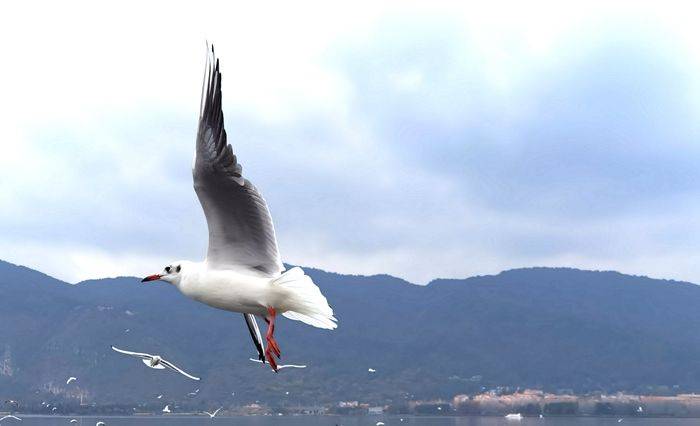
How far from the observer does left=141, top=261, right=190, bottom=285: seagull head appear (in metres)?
11.0

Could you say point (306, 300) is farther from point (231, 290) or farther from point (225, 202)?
point (225, 202)

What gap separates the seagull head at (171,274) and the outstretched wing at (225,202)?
381 mm

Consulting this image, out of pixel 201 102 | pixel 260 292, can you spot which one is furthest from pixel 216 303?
pixel 201 102

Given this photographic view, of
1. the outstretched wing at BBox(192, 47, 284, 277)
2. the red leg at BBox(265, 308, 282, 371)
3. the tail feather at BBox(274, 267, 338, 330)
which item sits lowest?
the red leg at BBox(265, 308, 282, 371)

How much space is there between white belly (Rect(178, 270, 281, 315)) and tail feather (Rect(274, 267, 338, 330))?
17 cm

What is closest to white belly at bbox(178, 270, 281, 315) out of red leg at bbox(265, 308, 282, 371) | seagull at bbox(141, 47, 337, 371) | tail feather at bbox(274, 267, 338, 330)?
seagull at bbox(141, 47, 337, 371)

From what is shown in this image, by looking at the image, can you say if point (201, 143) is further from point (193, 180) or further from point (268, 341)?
point (268, 341)

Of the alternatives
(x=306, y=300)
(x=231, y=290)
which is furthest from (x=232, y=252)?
(x=306, y=300)

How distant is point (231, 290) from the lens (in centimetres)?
1108

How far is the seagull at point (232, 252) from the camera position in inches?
434

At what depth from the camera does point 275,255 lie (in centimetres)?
1155

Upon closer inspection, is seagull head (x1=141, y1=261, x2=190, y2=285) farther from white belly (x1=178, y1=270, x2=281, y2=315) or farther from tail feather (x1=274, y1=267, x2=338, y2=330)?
tail feather (x1=274, y1=267, x2=338, y2=330)

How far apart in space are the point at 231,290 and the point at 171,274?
704 millimetres

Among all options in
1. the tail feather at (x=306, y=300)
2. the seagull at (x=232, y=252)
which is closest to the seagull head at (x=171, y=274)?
the seagull at (x=232, y=252)
